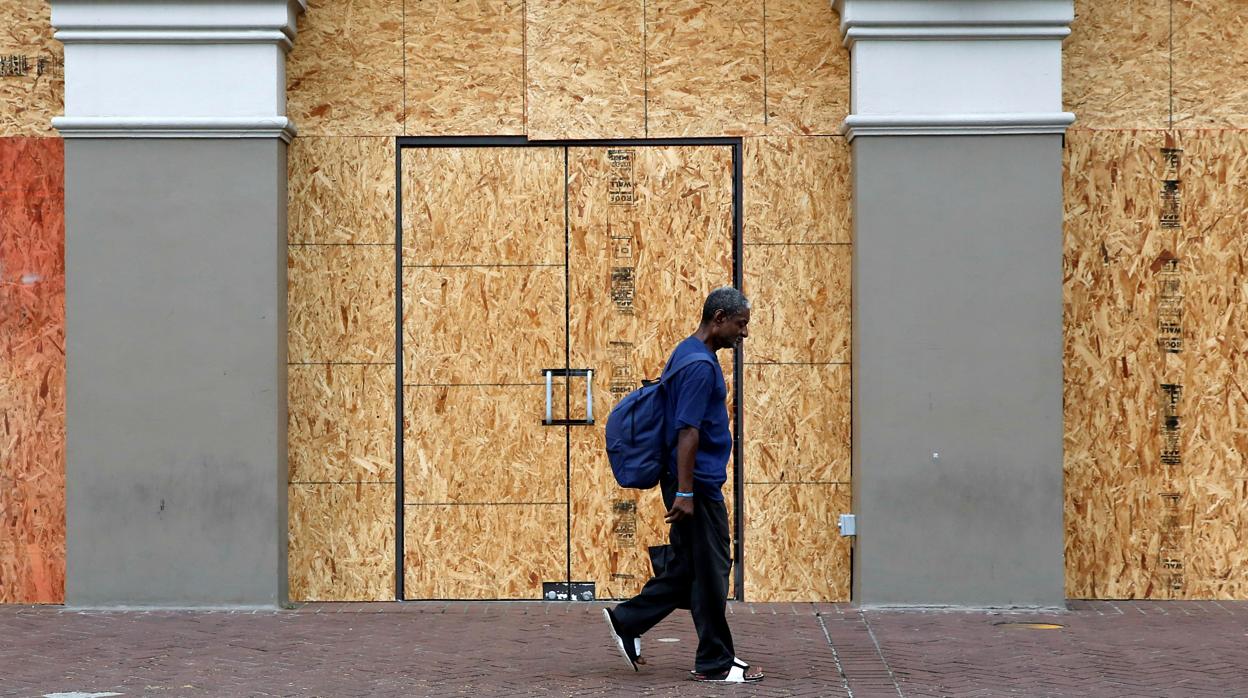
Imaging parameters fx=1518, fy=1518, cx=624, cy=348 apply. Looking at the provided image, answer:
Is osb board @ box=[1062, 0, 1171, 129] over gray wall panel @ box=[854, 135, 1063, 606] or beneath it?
over

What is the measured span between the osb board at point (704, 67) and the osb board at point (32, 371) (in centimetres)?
392

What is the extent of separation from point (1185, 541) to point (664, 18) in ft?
15.7

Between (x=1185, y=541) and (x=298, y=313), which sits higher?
(x=298, y=313)

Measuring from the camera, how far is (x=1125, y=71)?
9.82m

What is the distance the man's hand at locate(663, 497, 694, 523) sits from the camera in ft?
23.2

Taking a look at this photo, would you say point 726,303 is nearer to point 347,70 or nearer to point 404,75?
point 404,75

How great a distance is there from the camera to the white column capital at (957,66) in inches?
372

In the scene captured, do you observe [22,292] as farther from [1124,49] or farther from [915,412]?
[1124,49]

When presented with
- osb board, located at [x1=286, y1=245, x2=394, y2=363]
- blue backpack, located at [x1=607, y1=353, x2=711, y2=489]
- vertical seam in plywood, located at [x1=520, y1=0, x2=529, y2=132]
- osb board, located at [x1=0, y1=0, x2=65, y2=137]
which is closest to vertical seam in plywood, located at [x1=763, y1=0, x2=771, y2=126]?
vertical seam in plywood, located at [x1=520, y1=0, x2=529, y2=132]

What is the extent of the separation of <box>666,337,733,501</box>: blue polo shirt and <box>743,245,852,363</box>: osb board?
8.32ft

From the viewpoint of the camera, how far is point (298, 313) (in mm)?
9875

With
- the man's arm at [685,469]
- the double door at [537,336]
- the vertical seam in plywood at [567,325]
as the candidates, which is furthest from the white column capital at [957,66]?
the man's arm at [685,469]

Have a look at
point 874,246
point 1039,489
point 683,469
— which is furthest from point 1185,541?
point 683,469

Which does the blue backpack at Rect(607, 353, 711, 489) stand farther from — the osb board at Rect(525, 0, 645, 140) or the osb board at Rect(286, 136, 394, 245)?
the osb board at Rect(286, 136, 394, 245)
